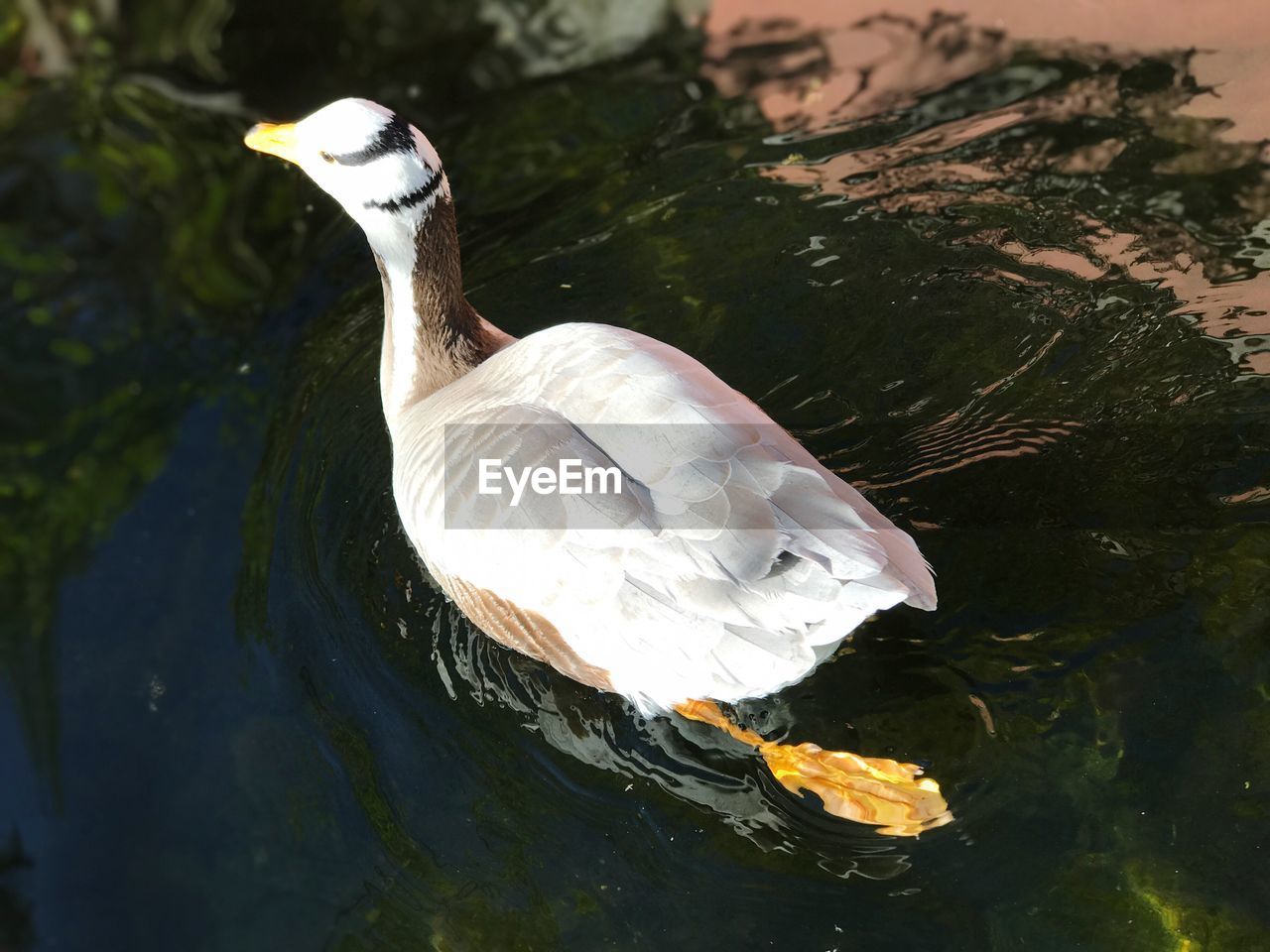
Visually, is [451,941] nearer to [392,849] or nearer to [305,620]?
[392,849]

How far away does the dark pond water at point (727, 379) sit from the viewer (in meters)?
2.66

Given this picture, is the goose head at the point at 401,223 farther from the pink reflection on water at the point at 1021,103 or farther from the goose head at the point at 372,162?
the pink reflection on water at the point at 1021,103

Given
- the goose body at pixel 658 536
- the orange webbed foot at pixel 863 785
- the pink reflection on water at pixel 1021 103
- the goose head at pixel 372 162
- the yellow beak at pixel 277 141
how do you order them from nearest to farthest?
the goose body at pixel 658 536 → the orange webbed foot at pixel 863 785 → the goose head at pixel 372 162 → the yellow beak at pixel 277 141 → the pink reflection on water at pixel 1021 103

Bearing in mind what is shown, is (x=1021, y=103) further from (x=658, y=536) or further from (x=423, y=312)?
(x=658, y=536)

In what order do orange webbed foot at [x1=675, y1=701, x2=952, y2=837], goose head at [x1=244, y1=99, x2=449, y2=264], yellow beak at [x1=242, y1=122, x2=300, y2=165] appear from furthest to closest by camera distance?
yellow beak at [x1=242, y1=122, x2=300, y2=165], goose head at [x1=244, y1=99, x2=449, y2=264], orange webbed foot at [x1=675, y1=701, x2=952, y2=837]

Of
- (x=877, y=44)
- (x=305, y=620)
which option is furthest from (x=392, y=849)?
(x=877, y=44)

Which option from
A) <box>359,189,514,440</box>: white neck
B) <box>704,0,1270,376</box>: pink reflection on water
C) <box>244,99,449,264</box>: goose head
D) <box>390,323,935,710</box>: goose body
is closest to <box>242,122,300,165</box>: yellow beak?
<box>244,99,449,264</box>: goose head

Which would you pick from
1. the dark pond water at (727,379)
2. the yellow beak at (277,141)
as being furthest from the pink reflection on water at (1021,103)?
the yellow beak at (277,141)

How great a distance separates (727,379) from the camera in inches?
139

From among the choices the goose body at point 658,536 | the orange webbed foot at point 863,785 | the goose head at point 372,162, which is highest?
the goose head at point 372,162

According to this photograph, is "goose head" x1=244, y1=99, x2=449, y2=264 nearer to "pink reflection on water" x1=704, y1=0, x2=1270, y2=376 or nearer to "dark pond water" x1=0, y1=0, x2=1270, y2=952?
"dark pond water" x1=0, y1=0, x2=1270, y2=952

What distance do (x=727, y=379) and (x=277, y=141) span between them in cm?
143

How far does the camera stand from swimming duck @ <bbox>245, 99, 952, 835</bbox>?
2445 millimetres

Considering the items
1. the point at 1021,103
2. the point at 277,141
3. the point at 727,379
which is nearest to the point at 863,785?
the point at 727,379
